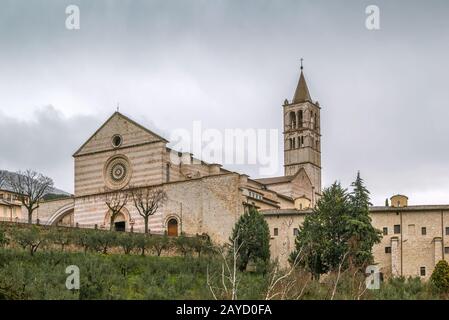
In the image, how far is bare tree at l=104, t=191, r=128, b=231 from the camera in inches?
2126

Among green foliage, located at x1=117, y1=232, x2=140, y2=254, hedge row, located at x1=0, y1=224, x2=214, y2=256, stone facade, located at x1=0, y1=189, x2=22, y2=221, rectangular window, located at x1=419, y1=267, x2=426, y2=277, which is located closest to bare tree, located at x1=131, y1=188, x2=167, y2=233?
hedge row, located at x1=0, y1=224, x2=214, y2=256

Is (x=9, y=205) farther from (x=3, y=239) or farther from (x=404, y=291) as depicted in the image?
(x=404, y=291)

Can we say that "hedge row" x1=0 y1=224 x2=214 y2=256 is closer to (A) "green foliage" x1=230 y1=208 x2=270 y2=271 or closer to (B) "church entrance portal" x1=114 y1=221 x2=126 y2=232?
(A) "green foliage" x1=230 y1=208 x2=270 y2=271

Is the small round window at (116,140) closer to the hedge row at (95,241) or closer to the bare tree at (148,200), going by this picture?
the bare tree at (148,200)

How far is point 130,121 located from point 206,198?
839cm

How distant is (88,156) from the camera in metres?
58.2

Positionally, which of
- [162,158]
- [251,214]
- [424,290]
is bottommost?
[424,290]

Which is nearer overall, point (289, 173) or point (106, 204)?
point (106, 204)

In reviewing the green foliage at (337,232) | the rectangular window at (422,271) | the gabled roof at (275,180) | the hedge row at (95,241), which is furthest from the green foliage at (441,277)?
the gabled roof at (275,180)

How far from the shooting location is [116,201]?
5541cm

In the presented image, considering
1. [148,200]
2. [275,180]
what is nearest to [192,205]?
[148,200]
